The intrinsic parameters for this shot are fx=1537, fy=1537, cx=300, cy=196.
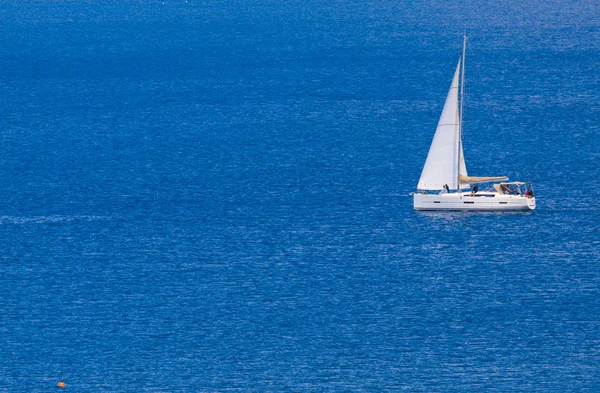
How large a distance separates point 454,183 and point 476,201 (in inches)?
131

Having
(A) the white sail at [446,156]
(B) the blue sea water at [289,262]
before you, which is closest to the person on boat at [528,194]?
(B) the blue sea water at [289,262]

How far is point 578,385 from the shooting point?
105 m

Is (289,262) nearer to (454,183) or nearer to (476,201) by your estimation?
(476,201)

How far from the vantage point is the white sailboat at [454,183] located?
141625 millimetres

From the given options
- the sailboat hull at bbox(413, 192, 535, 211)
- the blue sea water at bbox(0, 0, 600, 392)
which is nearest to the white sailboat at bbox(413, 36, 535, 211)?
the sailboat hull at bbox(413, 192, 535, 211)

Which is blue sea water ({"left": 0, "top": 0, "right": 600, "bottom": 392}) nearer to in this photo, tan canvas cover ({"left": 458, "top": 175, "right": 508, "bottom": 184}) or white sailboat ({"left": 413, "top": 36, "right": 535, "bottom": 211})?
white sailboat ({"left": 413, "top": 36, "right": 535, "bottom": 211})

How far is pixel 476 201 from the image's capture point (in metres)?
142

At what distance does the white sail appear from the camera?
143500mm

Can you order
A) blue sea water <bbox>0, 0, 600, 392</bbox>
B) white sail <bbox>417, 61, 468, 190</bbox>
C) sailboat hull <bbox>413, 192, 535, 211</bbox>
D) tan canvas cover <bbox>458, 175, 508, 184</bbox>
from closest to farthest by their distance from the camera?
blue sea water <bbox>0, 0, 600, 392</bbox> → sailboat hull <bbox>413, 192, 535, 211</bbox> → tan canvas cover <bbox>458, 175, 508, 184</bbox> → white sail <bbox>417, 61, 468, 190</bbox>

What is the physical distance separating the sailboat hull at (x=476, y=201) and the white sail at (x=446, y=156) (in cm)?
181

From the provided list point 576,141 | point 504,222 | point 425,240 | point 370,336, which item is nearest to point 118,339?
point 370,336

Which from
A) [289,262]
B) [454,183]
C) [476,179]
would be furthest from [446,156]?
[289,262]

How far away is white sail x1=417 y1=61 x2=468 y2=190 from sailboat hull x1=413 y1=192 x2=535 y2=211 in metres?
1.81

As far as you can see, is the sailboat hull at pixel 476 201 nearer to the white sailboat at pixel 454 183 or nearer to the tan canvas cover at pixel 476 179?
the white sailboat at pixel 454 183
